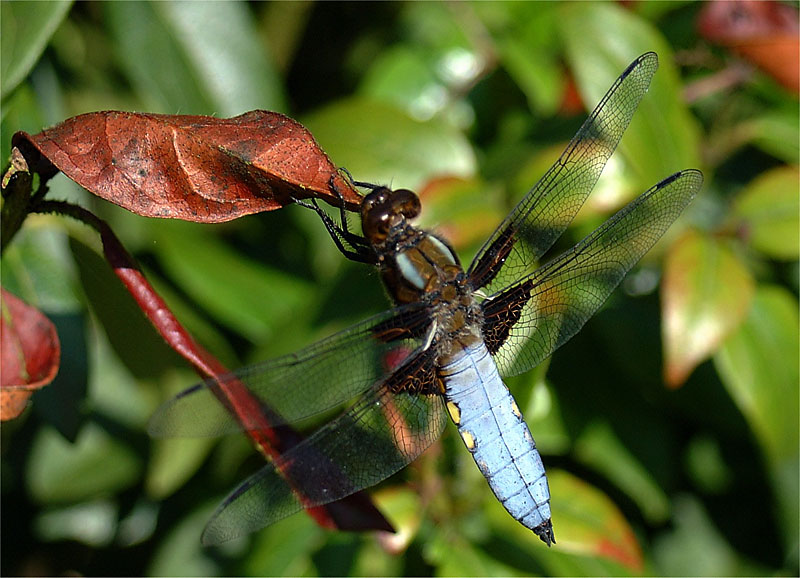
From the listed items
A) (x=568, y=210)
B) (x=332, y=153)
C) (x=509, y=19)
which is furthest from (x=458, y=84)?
(x=568, y=210)

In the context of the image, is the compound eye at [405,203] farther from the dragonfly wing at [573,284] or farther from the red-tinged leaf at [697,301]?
the red-tinged leaf at [697,301]

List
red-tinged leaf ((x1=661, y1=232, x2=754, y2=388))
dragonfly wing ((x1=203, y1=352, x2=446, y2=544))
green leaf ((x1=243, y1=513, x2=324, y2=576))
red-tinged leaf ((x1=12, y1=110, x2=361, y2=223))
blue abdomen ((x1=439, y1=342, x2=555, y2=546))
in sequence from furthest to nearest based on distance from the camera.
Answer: green leaf ((x1=243, y1=513, x2=324, y2=576)) < red-tinged leaf ((x1=661, y1=232, x2=754, y2=388)) < blue abdomen ((x1=439, y1=342, x2=555, y2=546)) < dragonfly wing ((x1=203, y1=352, x2=446, y2=544)) < red-tinged leaf ((x1=12, y1=110, x2=361, y2=223))

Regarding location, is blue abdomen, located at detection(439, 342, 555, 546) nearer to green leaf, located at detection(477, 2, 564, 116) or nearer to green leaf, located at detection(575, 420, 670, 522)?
green leaf, located at detection(575, 420, 670, 522)

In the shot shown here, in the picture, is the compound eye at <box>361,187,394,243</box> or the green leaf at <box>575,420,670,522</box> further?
the green leaf at <box>575,420,670,522</box>

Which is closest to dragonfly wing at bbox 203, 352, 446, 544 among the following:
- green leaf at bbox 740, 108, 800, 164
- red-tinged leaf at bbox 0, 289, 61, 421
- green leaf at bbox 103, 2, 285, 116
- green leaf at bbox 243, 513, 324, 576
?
red-tinged leaf at bbox 0, 289, 61, 421

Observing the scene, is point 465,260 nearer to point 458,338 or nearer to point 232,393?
point 458,338

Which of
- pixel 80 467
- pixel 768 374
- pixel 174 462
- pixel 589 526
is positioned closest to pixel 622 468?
pixel 589 526

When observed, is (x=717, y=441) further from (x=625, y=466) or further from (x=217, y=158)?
(x=217, y=158)
